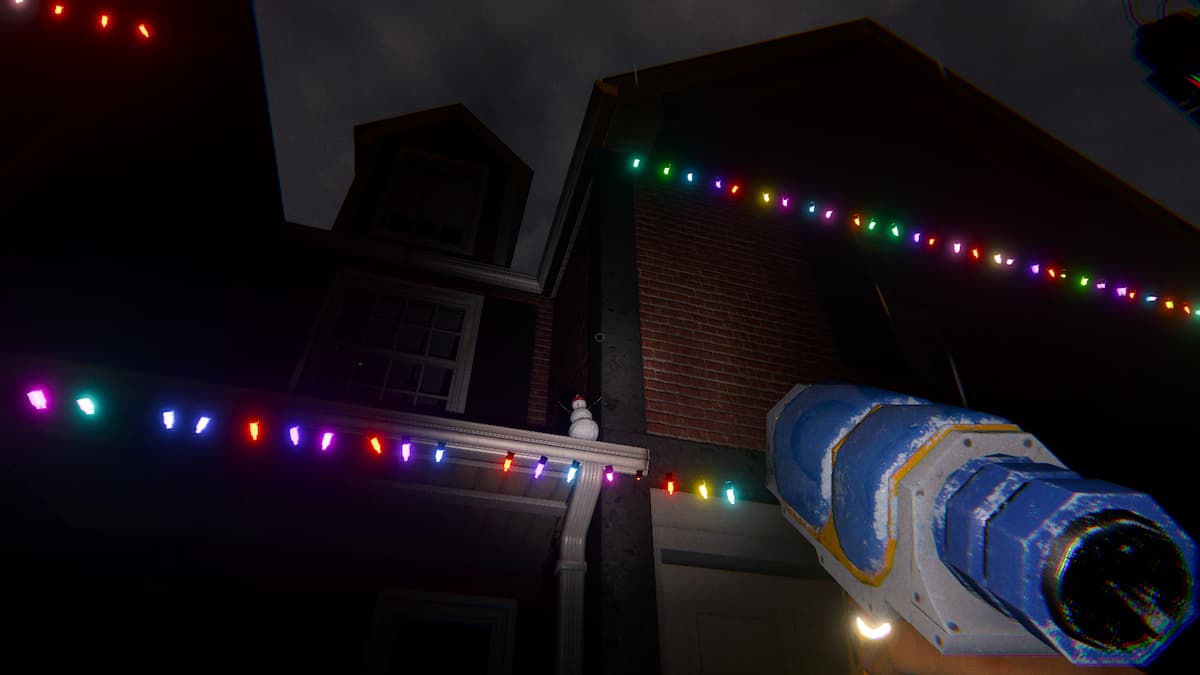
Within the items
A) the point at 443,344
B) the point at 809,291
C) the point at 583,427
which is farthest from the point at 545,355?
the point at 809,291

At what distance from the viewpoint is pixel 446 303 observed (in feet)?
Answer: 23.1

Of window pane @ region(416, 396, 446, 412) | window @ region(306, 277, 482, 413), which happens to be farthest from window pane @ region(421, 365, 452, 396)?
window pane @ region(416, 396, 446, 412)

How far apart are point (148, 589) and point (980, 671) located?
20.6 feet

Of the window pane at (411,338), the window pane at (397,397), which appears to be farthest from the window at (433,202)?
the window pane at (397,397)

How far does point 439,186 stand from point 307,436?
20.0ft

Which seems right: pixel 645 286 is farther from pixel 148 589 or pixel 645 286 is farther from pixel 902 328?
pixel 148 589

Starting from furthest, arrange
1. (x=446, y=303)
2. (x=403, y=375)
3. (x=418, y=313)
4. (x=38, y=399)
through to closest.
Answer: (x=446, y=303), (x=418, y=313), (x=403, y=375), (x=38, y=399)

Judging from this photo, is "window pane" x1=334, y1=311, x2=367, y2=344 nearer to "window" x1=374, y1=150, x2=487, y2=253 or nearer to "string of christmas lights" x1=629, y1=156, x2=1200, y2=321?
"window" x1=374, y1=150, x2=487, y2=253

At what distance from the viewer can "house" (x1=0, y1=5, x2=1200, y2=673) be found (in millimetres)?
3477

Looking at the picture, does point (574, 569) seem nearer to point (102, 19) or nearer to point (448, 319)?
point (448, 319)

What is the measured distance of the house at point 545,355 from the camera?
3477 millimetres

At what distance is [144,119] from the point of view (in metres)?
5.00

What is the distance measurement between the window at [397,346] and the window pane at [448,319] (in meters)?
0.01

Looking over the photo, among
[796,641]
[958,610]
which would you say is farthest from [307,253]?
[958,610]
